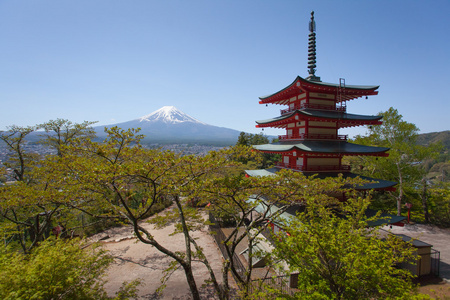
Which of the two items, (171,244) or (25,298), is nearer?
(25,298)

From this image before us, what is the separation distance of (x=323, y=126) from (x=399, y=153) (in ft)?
29.5

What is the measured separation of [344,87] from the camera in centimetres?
1083

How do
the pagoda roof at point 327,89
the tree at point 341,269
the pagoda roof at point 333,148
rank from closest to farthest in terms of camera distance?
the tree at point 341,269 < the pagoda roof at point 333,148 < the pagoda roof at point 327,89

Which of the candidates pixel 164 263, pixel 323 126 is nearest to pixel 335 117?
pixel 323 126

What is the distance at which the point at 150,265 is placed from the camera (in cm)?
1041

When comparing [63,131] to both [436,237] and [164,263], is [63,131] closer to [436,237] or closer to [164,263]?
[164,263]

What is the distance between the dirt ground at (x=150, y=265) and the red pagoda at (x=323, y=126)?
7.00m

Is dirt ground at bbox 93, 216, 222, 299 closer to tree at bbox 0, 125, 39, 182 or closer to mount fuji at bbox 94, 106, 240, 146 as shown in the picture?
tree at bbox 0, 125, 39, 182

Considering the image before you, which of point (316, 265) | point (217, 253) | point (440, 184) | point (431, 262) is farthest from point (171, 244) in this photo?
point (440, 184)

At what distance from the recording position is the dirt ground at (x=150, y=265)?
8.25 metres

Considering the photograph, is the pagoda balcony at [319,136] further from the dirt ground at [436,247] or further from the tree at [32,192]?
the tree at [32,192]

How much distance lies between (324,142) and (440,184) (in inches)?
479

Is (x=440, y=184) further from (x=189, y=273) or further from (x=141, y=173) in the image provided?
(x=141, y=173)

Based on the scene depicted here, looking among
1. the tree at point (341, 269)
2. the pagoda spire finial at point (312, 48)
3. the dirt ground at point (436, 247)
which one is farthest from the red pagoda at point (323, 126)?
the tree at point (341, 269)
